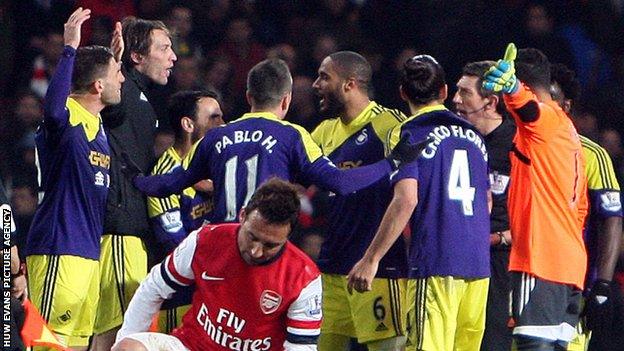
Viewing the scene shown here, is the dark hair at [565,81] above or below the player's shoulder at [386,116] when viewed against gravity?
above

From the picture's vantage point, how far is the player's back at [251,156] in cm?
788

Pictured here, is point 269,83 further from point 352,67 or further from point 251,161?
point 352,67

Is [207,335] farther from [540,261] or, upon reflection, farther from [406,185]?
[540,261]

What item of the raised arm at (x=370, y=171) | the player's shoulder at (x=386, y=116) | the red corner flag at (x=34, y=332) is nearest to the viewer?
the red corner flag at (x=34, y=332)

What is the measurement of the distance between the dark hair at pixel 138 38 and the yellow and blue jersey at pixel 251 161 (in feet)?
3.55

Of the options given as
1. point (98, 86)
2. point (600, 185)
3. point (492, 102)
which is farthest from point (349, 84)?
point (600, 185)

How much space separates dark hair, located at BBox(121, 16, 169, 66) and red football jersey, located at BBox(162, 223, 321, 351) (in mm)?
2254

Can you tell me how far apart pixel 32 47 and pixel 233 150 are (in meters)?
5.44

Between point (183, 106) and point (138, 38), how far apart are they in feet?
1.56

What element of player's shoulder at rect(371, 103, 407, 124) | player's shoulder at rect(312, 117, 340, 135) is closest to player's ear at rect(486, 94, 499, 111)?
player's shoulder at rect(371, 103, 407, 124)

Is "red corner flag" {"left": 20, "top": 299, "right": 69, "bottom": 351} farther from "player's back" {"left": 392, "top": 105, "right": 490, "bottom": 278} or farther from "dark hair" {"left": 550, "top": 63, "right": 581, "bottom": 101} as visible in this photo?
"dark hair" {"left": 550, "top": 63, "right": 581, "bottom": 101}

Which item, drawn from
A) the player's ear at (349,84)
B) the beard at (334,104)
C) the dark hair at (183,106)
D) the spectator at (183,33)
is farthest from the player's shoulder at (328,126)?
the spectator at (183,33)

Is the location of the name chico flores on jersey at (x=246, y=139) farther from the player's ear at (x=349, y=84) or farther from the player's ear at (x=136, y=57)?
the player's ear at (x=136, y=57)

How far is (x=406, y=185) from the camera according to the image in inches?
301
